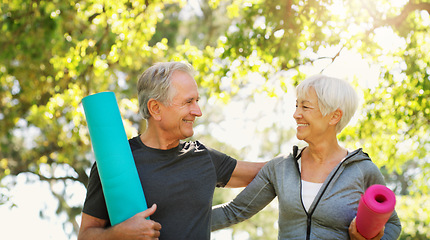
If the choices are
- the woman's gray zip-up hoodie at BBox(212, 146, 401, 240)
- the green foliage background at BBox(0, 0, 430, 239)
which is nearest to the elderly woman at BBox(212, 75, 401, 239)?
the woman's gray zip-up hoodie at BBox(212, 146, 401, 240)

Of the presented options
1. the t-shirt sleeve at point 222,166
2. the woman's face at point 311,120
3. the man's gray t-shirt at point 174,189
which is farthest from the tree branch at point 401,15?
the man's gray t-shirt at point 174,189

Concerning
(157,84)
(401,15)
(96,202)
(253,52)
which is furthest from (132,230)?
(401,15)

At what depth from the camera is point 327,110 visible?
8.20 ft

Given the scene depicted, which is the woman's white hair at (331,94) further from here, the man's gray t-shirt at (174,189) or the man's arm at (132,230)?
the man's arm at (132,230)

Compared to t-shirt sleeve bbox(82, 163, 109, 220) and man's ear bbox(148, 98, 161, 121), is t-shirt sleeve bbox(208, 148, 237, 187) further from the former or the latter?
t-shirt sleeve bbox(82, 163, 109, 220)

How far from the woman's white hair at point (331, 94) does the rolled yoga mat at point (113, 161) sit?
3.15 feet

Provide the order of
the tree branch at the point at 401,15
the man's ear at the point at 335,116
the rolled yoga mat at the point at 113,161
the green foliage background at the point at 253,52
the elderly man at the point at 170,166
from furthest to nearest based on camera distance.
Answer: the green foliage background at the point at 253,52
the tree branch at the point at 401,15
the man's ear at the point at 335,116
the elderly man at the point at 170,166
the rolled yoga mat at the point at 113,161

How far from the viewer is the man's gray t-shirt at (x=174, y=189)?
2330 millimetres

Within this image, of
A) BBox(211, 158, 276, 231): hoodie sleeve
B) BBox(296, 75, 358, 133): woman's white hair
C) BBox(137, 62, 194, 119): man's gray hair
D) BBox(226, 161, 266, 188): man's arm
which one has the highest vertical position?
BBox(137, 62, 194, 119): man's gray hair

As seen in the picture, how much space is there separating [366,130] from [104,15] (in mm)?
4181

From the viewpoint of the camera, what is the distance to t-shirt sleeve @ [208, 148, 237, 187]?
8.63 ft

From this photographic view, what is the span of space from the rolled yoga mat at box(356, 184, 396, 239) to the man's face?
2.93 ft

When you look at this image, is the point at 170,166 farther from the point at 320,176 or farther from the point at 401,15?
the point at 401,15

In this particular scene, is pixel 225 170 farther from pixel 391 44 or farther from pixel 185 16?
pixel 185 16
